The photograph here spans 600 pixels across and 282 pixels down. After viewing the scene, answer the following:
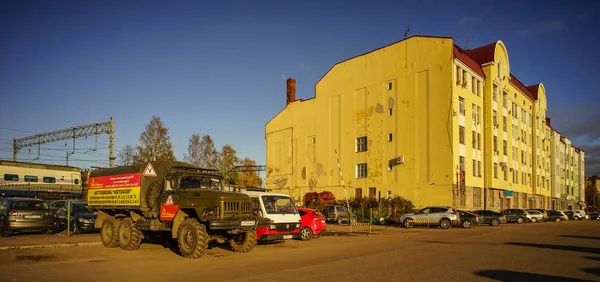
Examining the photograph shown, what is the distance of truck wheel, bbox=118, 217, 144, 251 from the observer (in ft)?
51.1

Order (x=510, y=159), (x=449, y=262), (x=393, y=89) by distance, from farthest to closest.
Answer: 1. (x=510, y=159)
2. (x=393, y=89)
3. (x=449, y=262)

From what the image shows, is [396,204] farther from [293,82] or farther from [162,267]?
[162,267]

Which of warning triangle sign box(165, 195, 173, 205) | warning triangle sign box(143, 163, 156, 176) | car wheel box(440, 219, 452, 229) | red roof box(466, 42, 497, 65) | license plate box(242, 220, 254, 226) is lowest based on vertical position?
car wheel box(440, 219, 452, 229)

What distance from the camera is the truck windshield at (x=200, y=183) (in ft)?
48.6

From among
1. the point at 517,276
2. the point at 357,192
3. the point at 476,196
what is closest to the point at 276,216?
the point at 517,276

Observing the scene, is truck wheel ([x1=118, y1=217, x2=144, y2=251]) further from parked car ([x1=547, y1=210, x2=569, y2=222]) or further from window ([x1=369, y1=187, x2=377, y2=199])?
parked car ([x1=547, y1=210, x2=569, y2=222])

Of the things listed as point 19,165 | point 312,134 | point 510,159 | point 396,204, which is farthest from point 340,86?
point 19,165

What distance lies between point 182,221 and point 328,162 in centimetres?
3994

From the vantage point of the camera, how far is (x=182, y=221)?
46.7 feet

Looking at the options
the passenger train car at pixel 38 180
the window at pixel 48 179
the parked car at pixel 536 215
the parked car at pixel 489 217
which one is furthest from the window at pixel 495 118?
the window at pixel 48 179

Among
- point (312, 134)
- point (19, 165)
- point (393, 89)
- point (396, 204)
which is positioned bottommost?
point (396, 204)

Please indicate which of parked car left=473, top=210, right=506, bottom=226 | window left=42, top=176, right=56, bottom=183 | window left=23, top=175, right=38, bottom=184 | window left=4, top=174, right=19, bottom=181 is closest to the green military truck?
parked car left=473, top=210, right=506, bottom=226

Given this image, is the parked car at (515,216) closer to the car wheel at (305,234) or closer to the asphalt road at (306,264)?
the asphalt road at (306,264)

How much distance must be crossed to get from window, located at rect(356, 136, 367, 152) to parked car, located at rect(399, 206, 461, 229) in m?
14.8
